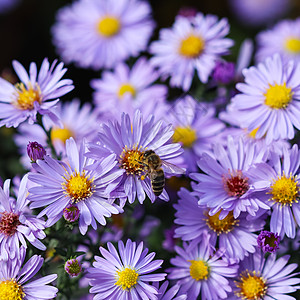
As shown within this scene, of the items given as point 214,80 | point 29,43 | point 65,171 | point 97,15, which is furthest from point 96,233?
point 29,43

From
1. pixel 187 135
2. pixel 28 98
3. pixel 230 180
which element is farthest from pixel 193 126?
pixel 28 98

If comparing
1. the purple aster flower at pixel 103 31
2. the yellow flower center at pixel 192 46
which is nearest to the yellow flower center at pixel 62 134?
the purple aster flower at pixel 103 31

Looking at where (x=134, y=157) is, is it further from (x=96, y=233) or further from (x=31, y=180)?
(x=96, y=233)

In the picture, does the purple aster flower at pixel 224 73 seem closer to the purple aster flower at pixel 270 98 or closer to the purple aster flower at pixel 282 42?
the purple aster flower at pixel 270 98

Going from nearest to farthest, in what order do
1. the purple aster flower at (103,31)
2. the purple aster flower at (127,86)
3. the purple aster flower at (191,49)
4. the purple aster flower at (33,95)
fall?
the purple aster flower at (33,95), the purple aster flower at (191,49), the purple aster flower at (127,86), the purple aster flower at (103,31)

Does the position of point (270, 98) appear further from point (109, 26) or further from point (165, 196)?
point (109, 26)
